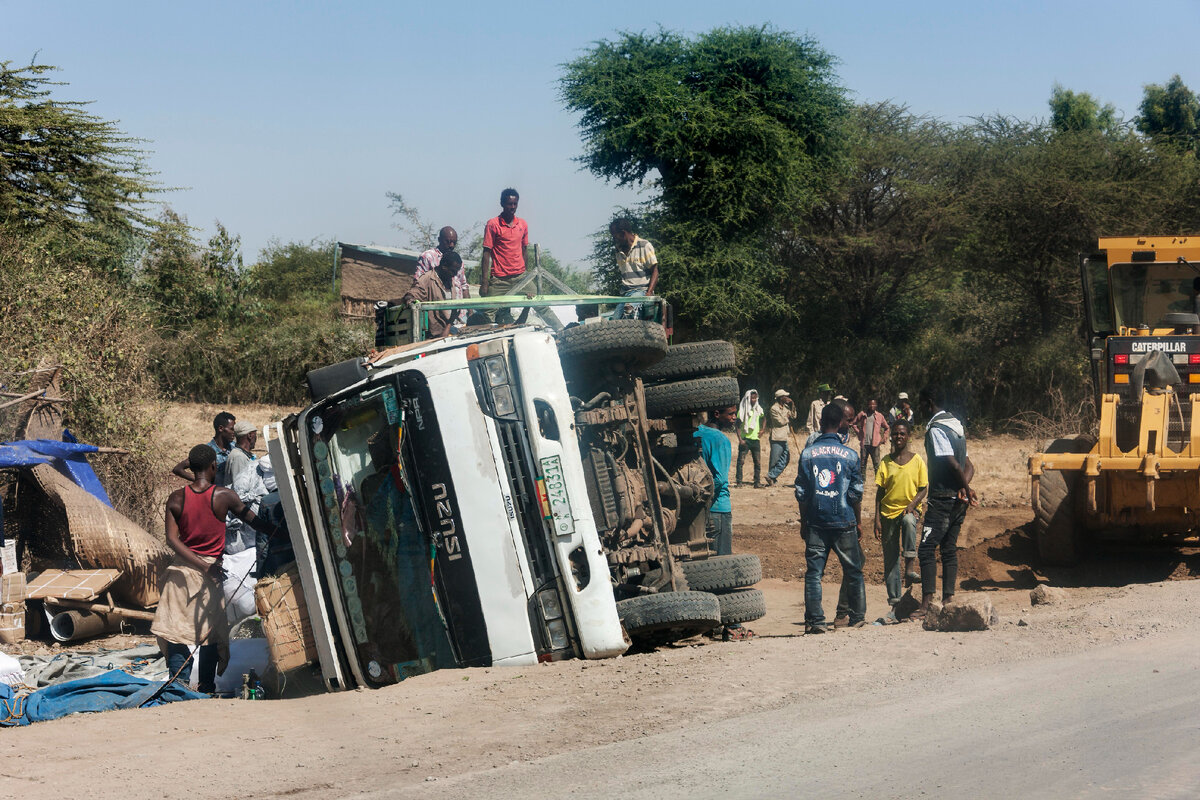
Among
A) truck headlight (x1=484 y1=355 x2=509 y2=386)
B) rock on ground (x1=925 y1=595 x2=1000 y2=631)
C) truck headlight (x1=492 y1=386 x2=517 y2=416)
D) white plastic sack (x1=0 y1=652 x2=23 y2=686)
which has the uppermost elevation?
truck headlight (x1=484 y1=355 x2=509 y2=386)

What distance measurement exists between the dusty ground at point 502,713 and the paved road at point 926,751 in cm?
10

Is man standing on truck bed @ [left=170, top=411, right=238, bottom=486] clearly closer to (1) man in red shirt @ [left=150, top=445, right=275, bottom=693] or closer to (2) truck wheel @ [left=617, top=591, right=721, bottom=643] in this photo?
(1) man in red shirt @ [left=150, top=445, right=275, bottom=693]

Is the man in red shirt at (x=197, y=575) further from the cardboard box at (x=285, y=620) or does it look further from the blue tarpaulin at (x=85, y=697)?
the cardboard box at (x=285, y=620)

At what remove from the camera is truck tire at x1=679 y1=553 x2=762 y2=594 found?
288 inches

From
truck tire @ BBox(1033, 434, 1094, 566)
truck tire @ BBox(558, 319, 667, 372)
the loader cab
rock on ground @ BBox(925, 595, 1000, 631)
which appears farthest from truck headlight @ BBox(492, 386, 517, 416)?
the loader cab

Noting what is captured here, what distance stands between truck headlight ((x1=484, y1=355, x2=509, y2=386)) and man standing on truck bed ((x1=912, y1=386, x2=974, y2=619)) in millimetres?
3637

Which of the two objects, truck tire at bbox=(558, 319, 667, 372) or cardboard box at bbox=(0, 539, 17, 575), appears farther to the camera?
cardboard box at bbox=(0, 539, 17, 575)

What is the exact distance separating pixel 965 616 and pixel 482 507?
128 inches

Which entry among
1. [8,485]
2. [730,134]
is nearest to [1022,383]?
[730,134]

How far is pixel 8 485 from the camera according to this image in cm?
1004

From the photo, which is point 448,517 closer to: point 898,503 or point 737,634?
point 737,634

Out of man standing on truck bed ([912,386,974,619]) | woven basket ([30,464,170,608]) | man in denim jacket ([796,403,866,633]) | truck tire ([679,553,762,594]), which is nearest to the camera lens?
truck tire ([679,553,762,594])

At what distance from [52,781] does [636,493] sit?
3.53 metres

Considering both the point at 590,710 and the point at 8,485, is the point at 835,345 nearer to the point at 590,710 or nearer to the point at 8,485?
the point at 8,485
